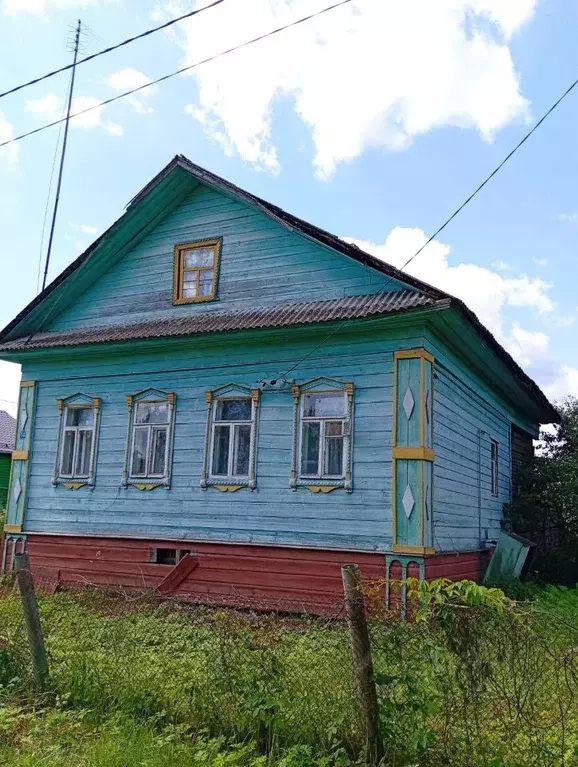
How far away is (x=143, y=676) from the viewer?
493 cm

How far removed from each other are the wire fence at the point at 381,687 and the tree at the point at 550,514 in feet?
32.1

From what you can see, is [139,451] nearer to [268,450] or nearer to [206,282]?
[268,450]

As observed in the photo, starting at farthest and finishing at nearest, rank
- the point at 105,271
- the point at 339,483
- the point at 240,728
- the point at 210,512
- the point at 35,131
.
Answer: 1. the point at 105,271
2. the point at 210,512
3. the point at 339,483
4. the point at 35,131
5. the point at 240,728

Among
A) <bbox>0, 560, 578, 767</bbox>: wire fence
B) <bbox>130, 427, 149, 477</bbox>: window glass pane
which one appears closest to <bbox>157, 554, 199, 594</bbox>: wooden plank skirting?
<bbox>130, 427, 149, 477</bbox>: window glass pane

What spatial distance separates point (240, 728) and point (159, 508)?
666cm

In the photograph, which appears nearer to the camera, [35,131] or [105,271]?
[35,131]

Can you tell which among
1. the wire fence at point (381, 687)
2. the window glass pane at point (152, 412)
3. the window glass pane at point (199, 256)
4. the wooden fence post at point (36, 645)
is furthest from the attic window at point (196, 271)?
the wire fence at point (381, 687)

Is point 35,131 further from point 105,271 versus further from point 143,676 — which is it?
point 143,676

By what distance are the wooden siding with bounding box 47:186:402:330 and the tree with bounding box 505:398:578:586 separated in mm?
6646

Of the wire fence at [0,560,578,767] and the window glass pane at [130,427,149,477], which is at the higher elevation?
the window glass pane at [130,427,149,477]

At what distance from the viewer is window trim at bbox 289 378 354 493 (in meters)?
9.34

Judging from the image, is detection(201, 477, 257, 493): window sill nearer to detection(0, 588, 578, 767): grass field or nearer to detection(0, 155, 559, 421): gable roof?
detection(0, 155, 559, 421): gable roof

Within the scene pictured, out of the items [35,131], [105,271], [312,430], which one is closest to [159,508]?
[312,430]

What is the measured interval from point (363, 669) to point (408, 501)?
501 cm
